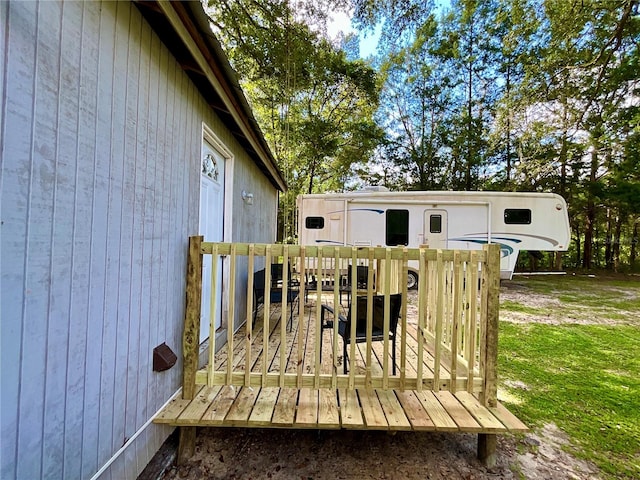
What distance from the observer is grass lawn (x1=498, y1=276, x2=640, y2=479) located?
225cm

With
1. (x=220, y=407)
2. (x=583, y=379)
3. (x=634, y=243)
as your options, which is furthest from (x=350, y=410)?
(x=634, y=243)

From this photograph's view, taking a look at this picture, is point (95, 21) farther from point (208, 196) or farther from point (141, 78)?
point (208, 196)

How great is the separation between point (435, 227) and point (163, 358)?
7.06 m

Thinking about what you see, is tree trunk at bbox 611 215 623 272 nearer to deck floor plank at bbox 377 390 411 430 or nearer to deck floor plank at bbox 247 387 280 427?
deck floor plank at bbox 377 390 411 430

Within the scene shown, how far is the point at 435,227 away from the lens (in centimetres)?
773

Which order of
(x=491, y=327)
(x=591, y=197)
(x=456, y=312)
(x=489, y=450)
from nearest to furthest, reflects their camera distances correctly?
(x=489, y=450)
(x=491, y=327)
(x=456, y=312)
(x=591, y=197)

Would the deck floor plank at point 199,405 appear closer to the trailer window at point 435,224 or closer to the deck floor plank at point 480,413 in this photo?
the deck floor plank at point 480,413

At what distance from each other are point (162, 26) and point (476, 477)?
349 centimetres

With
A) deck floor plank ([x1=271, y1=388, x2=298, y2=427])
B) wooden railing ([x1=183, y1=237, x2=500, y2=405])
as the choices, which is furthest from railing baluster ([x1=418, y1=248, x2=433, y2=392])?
deck floor plank ([x1=271, y1=388, x2=298, y2=427])

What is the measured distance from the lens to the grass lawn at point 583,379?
88.4 inches

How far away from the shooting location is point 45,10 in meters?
1.17

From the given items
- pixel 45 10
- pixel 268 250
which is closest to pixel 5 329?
pixel 45 10

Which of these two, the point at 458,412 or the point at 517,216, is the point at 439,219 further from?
the point at 458,412

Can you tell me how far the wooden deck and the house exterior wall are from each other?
318mm
